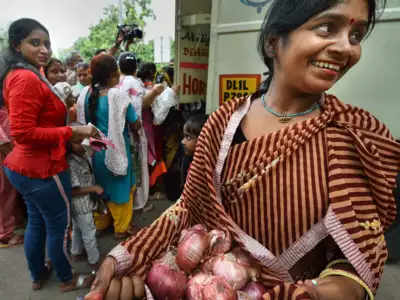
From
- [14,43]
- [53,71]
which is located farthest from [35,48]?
[53,71]

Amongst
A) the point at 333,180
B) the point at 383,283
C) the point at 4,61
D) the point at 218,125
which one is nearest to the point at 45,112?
the point at 4,61

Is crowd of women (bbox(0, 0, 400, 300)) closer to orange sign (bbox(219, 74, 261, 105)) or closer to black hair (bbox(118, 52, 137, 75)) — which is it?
orange sign (bbox(219, 74, 261, 105))

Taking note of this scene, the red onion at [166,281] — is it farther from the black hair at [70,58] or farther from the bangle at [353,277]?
the black hair at [70,58]

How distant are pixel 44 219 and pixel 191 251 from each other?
1611 mm

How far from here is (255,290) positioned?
0.71 m

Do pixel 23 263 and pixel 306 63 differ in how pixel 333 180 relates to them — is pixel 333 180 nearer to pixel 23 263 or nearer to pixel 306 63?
pixel 306 63

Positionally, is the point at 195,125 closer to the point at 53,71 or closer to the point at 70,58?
the point at 53,71

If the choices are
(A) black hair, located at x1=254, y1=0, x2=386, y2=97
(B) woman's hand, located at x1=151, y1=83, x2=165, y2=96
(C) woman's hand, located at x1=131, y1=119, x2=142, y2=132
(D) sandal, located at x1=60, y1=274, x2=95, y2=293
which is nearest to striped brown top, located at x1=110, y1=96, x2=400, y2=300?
(A) black hair, located at x1=254, y1=0, x2=386, y2=97

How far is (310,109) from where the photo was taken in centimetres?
88

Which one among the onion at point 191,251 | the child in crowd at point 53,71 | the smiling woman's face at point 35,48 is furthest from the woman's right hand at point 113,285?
the child in crowd at point 53,71

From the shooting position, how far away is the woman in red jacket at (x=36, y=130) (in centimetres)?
159

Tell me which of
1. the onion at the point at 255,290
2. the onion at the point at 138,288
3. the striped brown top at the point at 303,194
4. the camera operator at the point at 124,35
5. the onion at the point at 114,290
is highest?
the camera operator at the point at 124,35

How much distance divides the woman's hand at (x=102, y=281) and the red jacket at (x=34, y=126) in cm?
118

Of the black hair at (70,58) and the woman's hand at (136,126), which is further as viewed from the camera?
the black hair at (70,58)
